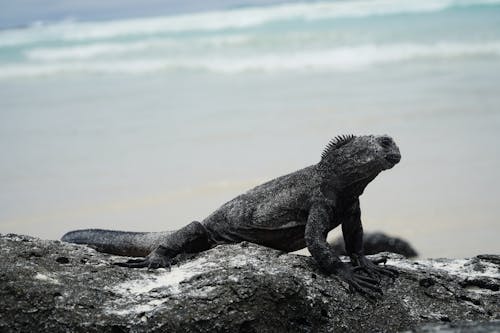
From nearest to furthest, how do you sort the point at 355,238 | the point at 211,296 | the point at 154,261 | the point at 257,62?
the point at 211,296, the point at 154,261, the point at 355,238, the point at 257,62

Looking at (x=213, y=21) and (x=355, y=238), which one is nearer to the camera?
(x=355, y=238)

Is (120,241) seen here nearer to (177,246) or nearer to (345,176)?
(177,246)

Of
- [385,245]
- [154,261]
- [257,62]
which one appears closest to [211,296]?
[154,261]

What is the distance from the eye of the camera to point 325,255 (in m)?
6.04

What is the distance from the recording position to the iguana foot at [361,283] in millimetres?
5934

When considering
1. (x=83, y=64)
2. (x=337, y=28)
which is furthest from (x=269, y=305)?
(x=337, y=28)

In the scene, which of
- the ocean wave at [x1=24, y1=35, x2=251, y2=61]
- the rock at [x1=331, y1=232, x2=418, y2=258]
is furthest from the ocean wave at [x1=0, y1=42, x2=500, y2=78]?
the rock at [x1=331, y1=232, x2=418, y2=258]

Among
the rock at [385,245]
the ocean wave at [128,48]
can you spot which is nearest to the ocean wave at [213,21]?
the ocean wave at [128,48]

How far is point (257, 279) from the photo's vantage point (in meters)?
5.72

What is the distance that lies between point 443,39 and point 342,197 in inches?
882

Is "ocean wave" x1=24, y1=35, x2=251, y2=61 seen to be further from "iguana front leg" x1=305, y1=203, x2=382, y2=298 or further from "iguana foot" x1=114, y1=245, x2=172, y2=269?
"iguana front leg" x1=305, y1=203, x2=382, y2=298

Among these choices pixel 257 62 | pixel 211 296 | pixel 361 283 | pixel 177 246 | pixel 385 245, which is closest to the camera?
pixel 211 296

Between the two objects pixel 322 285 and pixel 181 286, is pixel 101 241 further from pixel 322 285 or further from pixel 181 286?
pixel 322 285

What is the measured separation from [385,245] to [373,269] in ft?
12.5
